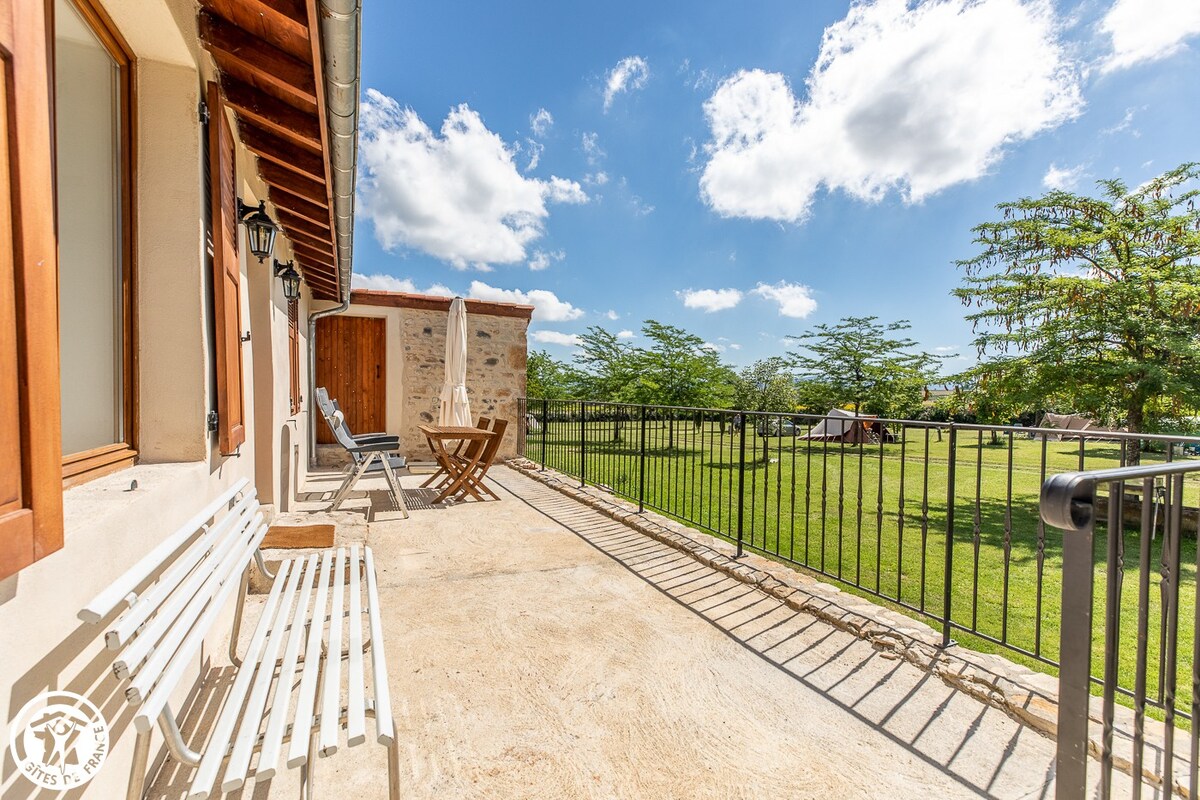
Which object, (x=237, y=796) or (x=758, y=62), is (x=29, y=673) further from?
(x=758, y=62)

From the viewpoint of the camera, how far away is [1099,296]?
6.59m

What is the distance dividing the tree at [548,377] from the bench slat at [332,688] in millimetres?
14675

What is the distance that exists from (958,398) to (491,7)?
9535mm

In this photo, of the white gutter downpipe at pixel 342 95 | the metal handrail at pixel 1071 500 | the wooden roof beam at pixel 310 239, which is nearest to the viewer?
the metal handrail at pixel 1071 500

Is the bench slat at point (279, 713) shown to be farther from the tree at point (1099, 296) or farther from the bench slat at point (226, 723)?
the tree at point (1099, 296)

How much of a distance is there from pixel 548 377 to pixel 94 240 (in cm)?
1935

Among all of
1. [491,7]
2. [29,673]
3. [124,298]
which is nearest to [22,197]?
[29,673]

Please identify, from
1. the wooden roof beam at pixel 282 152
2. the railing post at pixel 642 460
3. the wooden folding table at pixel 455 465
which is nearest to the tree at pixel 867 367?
the railing post at pixel 642 460

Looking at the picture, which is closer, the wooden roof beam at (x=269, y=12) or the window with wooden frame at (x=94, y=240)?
the window with wooden frame at (x=94, y=240)

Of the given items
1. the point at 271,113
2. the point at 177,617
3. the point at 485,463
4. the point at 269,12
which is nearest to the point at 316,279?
the point at 485,463

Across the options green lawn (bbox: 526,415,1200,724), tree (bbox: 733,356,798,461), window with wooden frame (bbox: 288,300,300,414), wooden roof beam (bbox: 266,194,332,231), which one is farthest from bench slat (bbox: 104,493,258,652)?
tree (bbox: 733,356,798,461)

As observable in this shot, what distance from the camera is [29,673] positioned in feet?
2.97

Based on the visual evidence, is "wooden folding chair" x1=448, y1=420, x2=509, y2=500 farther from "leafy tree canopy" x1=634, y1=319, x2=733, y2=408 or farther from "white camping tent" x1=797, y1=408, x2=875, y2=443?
"leafy tree canopy" x1=634, y1=319, x2=733, y2=408

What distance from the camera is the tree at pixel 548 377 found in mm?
17234
